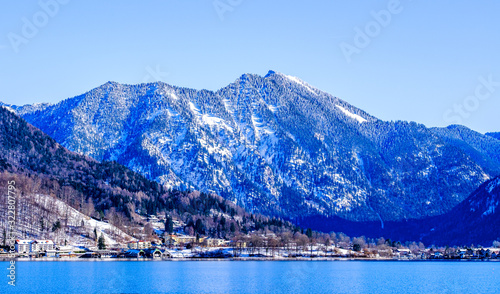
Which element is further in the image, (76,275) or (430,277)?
(430,277)

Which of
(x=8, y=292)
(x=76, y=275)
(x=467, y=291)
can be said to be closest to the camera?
(x=8, y=292)

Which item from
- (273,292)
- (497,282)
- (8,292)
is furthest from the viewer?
(497,282)

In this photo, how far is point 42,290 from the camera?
134 m

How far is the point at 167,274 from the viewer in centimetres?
17925

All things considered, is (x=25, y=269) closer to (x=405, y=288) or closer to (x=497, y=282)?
(x=405, y=288)

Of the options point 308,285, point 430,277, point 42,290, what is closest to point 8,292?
point 42,290

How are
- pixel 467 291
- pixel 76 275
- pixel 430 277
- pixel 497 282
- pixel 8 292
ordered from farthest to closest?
pixel 430 277, pixel 497 282, pixel 76 275, pixel 467 291, pixel 8 292

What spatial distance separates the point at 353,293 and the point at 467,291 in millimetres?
24595

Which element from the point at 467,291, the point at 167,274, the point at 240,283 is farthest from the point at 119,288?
the point at 467,291

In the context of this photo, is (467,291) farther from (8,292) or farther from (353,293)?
(8,292)

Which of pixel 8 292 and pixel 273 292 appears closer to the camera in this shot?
pixel 8 292

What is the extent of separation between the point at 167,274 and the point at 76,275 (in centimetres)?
2261

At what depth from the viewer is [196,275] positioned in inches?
6959

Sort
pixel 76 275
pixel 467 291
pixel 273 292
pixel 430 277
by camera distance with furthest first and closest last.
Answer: pixel 430 277
pixel 76 275
pixel 467 291
pixel 273 292
